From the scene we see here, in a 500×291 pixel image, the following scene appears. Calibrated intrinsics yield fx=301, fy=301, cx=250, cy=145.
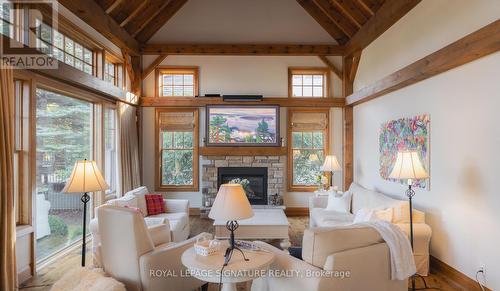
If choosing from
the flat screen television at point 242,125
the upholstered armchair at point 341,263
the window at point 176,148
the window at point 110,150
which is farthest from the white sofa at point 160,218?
the flat screen television at point 242,125

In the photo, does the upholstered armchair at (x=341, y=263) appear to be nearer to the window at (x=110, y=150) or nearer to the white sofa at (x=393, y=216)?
the white sofa at (x=393, y=216)

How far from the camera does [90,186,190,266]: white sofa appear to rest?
3.48 metres

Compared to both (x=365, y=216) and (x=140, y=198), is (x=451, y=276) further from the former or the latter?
(x=140, y=198)

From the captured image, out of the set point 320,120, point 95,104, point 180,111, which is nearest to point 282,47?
point 320,120

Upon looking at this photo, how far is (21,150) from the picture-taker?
3.53 m

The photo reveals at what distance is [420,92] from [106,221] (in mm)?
4232

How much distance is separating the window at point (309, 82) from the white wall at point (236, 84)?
21 cm

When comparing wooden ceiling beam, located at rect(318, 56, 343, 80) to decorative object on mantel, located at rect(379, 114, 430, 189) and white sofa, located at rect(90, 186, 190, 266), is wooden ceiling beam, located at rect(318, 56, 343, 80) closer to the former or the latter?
decorative object on mantel, located at rect(379, 114, 430, 189)

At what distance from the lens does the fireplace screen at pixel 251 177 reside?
682 centimetres

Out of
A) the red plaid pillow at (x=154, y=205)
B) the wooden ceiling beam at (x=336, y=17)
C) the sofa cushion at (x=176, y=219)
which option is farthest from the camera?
the wooden ceiling beam at (x=336, y=17)

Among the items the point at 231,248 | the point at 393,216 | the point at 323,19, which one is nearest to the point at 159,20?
the point at 323,19

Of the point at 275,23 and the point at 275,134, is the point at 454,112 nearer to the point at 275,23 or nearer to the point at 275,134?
the point at 275,134

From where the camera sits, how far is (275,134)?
22.4ft

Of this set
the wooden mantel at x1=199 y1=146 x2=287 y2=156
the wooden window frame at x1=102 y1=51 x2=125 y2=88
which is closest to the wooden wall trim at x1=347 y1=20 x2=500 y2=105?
the wooden mantel at x1=199 y1=146 x2=287 y2=156
